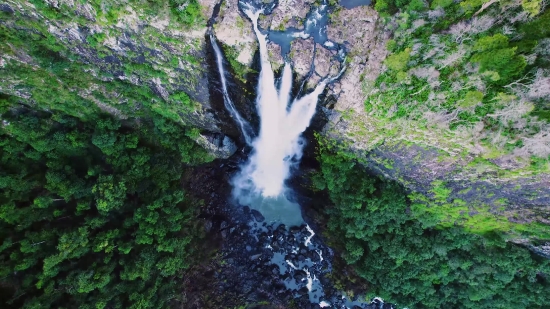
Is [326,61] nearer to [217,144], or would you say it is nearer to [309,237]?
[217,144]

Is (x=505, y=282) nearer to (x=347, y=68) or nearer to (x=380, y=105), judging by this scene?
(x=380, y=105)

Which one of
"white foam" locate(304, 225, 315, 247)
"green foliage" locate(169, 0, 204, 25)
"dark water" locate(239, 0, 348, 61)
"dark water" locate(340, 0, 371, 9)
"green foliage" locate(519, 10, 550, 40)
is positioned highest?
"dark water" locate(340, 0, 371, 9)

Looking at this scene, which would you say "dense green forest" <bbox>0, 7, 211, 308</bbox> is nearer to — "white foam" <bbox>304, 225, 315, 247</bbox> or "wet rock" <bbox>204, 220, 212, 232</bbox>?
"wet rock" <bbox>204, 220, 212, 232</bbox>

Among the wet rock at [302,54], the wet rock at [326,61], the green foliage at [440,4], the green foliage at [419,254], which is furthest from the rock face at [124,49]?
the green foliage at [440,4]

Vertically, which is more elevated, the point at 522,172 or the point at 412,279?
the point at 522,172

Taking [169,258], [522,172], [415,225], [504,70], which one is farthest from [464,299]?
[169,258]

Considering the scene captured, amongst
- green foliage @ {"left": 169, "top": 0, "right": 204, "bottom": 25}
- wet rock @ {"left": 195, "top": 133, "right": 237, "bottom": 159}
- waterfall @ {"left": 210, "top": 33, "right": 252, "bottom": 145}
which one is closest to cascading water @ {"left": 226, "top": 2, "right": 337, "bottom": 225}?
waterfall @ {"left": 210, "top": 33, "right": 252, "bottom": 145}
